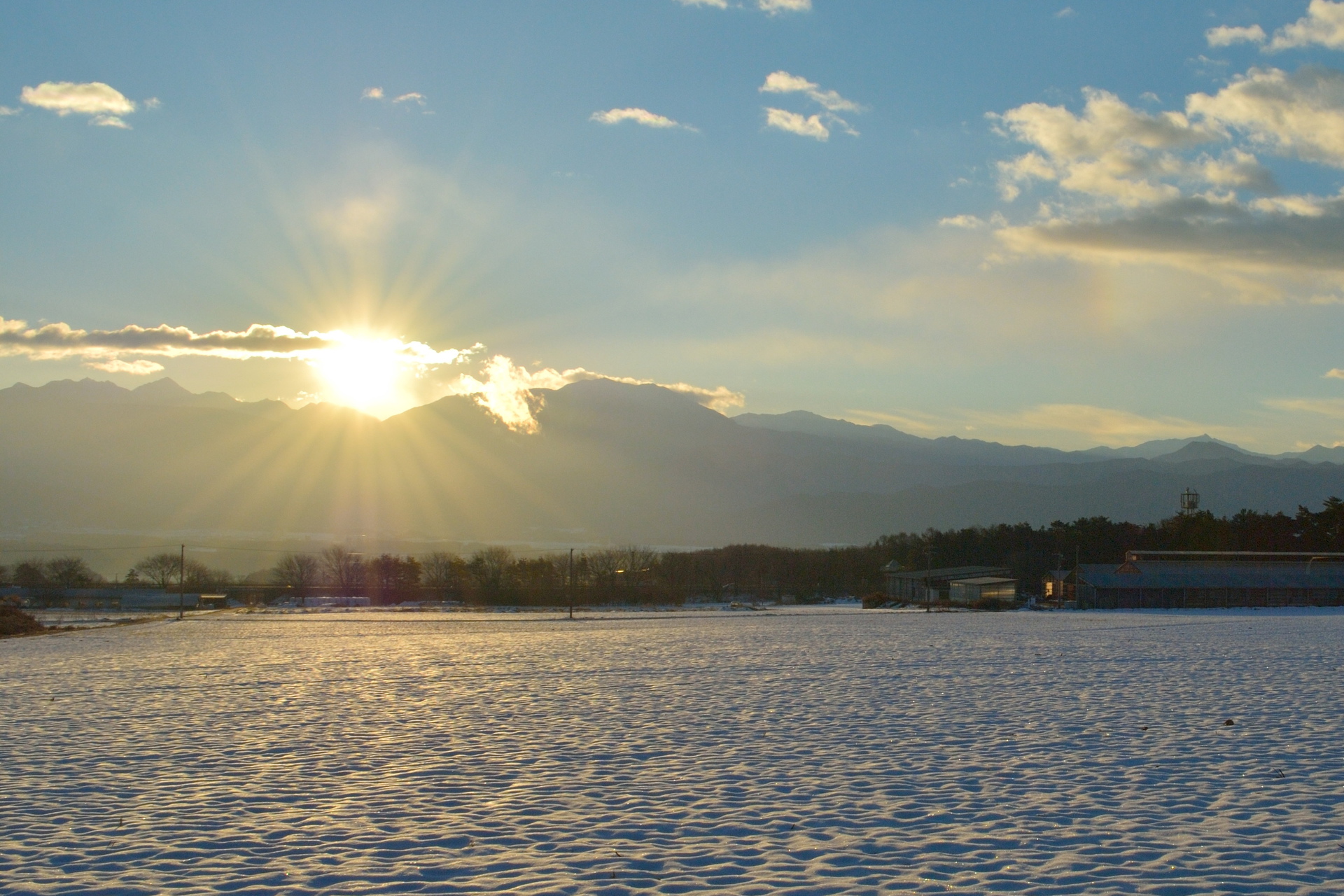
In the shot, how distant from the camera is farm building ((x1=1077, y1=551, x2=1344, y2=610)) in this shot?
8481 centimetres

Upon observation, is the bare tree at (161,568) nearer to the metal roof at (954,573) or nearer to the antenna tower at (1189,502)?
the metal roof at (954,573)

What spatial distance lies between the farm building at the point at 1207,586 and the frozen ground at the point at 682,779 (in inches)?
2465

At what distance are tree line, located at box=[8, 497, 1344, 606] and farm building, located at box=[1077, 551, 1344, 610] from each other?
11.9 metres

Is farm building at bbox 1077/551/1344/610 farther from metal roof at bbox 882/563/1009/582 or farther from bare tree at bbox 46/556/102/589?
bare tree at bbox 46/556/102/589

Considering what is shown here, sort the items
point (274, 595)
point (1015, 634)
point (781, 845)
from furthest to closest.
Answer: point (274, 595), point (1015, 634), point (781, 845)

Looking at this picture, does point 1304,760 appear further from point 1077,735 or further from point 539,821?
point 539,821

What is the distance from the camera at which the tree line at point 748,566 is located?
111 metres

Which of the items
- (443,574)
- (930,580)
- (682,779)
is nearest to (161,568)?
(443,574)

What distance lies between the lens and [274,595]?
136 metres

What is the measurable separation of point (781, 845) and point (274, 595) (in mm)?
139576

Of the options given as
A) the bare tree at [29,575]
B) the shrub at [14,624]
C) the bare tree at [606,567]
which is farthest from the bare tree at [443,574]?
the shrub at [14,624]

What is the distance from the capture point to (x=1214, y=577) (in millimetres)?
87000

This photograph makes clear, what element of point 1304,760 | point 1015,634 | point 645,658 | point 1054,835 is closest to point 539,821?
point 1054,835

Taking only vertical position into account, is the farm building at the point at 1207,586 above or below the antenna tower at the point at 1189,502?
below
